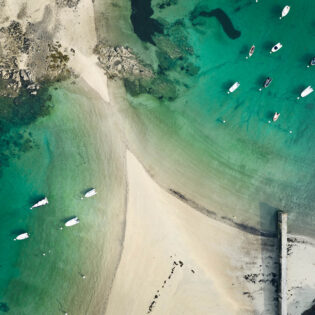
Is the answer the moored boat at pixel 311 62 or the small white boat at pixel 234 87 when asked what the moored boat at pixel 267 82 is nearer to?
the small white boat at pixel 234 87

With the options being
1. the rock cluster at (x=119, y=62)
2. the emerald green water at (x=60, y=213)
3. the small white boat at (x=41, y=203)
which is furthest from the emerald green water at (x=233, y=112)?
the small white boat at (x=41, y=203)

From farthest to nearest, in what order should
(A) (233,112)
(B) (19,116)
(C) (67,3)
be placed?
(A) (233,112) → (B) (19,116) → (C) (67,3)

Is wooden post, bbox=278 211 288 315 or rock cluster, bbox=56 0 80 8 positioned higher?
rock cluster, bbox=56 0 80 8

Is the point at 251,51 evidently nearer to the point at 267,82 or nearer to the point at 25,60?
the point at 267,82

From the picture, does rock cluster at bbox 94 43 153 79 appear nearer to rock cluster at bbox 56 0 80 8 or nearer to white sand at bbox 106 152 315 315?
rock cluster at bbox 56 0 80 8

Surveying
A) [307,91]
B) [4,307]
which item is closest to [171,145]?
[307,91]

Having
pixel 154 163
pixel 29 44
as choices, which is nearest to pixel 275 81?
pixel 154 163

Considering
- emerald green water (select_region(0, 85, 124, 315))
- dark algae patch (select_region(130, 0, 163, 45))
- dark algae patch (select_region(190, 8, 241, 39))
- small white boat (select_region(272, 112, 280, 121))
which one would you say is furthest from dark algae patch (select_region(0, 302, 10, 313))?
dark algae patch (select_region(190, 8, 241, 39))
